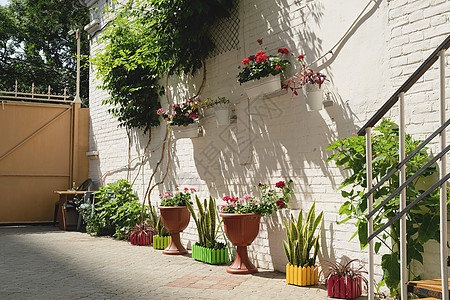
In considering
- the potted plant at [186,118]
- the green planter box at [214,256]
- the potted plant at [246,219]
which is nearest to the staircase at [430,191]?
the potted plant at [246,219]

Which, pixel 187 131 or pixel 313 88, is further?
pixel 187 131

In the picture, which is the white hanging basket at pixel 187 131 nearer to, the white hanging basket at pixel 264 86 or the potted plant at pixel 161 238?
the potted plant at pixel 161 238

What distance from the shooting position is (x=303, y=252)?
14.7 ft

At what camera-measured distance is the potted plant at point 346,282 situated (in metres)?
3.96

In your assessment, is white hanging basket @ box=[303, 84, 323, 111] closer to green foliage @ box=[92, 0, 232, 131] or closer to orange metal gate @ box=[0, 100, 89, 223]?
green foliage @ box=[92, 0, 232, 131]

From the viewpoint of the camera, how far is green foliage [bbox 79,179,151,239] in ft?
25.8

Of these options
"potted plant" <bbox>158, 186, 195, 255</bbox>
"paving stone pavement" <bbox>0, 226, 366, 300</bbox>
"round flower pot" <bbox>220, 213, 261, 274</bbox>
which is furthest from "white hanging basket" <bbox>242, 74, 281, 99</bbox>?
"paving stone pavement" <bbox>0, 226, 366, 300</bbox>

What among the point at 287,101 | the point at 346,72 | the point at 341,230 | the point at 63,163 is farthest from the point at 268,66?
the point at 63,163

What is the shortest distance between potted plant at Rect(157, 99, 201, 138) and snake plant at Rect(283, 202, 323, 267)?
239 centimetres

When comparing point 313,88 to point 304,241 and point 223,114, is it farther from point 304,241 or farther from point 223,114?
point 223,114

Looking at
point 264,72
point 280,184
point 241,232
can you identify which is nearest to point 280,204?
point 280,184

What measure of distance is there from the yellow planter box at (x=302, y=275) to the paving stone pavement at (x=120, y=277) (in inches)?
3.5

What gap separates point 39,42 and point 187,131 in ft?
43.6

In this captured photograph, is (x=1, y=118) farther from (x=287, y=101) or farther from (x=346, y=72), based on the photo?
(x=346, y=72)
